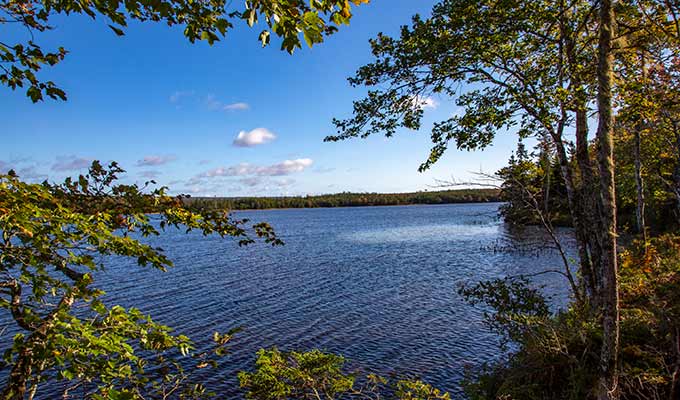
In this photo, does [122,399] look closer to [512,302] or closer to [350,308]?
[512,302]

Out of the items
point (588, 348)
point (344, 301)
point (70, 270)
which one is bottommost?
point (344, 301)

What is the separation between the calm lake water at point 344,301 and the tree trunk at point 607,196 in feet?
10.5

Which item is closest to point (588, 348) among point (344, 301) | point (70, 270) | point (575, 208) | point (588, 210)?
point (588, 210)

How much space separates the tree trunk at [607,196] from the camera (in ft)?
18.3

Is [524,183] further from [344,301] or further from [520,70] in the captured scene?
[344,301]

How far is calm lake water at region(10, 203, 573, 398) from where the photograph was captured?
14.1 meters

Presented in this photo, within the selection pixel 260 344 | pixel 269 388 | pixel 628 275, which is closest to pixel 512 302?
pixel 628 275

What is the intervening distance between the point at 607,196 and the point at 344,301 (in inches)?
656

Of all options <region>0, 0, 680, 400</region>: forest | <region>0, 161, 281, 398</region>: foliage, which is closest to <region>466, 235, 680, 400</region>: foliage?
<region>0, 0, 680, 400</region>: forest

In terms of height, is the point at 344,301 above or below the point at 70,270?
below

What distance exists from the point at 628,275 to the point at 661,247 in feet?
15.8

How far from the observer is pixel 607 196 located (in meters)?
5.73

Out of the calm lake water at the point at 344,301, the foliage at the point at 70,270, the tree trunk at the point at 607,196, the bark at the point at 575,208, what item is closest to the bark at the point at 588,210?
the bark at the point at 575,208

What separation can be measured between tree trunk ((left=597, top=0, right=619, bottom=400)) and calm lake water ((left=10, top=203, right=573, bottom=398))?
10.5ft
